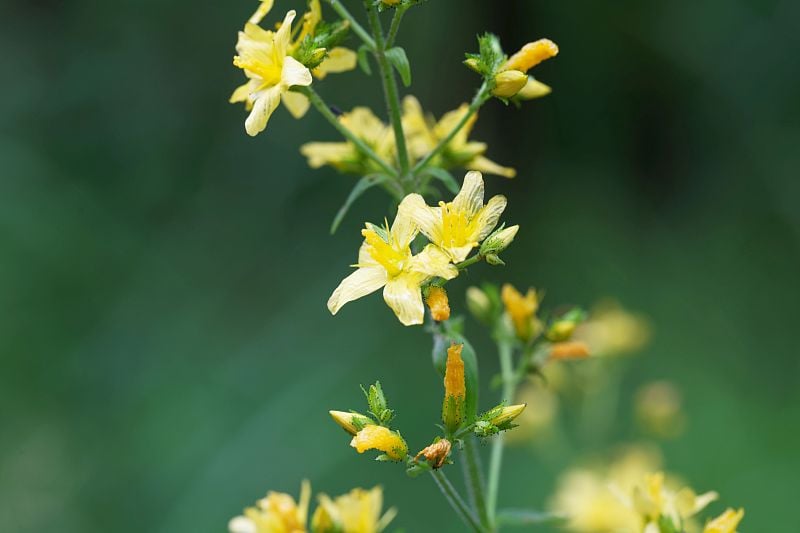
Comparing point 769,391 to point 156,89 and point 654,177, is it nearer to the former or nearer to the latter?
point 654,177

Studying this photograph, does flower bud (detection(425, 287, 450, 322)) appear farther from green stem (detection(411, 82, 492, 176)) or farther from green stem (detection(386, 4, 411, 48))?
green stem (detection(386, 4, 411, 48))

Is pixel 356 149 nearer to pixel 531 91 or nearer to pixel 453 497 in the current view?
pixel 531 91

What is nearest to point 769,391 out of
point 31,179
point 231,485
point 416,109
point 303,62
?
point 231,485

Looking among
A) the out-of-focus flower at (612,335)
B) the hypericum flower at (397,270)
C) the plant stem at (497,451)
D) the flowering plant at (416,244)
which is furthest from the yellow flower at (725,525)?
the out-of-focus flower at (612,335)

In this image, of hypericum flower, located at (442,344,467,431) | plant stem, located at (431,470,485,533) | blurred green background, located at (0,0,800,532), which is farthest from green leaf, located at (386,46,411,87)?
blurred green background, located at (0,0,800,532)

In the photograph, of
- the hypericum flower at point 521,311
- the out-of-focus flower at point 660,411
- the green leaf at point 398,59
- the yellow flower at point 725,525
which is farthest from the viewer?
the out-of-focus flower at point 660,411

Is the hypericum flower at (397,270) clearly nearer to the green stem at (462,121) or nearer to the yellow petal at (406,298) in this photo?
the yellow petal at (406,298)
